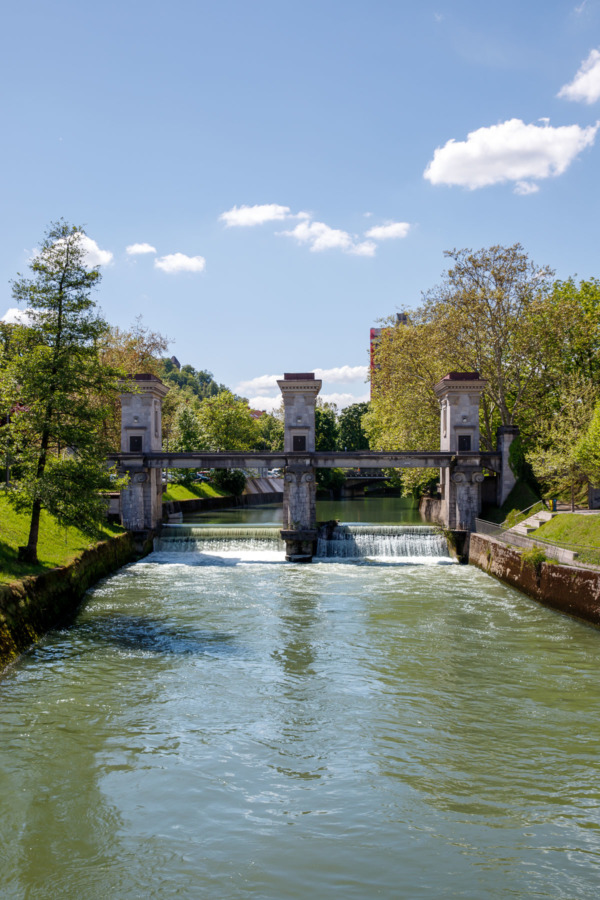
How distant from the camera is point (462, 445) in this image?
4294 centimetres

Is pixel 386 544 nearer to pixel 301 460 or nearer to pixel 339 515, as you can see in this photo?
pixel 301 460

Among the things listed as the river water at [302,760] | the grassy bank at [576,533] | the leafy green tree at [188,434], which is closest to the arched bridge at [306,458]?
the grassy bank at [576,533]

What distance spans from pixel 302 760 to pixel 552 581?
648 inches

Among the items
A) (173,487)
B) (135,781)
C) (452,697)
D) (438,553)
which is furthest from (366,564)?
(173,487)

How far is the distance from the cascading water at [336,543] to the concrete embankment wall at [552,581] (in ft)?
21.6

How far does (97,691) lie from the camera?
53.2ft

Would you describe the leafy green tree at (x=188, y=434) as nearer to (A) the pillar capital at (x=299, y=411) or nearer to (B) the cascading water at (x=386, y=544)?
(A) the pillar capital at (x=299, y=411)

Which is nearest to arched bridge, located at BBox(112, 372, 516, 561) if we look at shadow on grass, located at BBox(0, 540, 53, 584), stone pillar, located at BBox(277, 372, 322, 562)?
stone pillar, located at BBox(277, 372, 322, 562)

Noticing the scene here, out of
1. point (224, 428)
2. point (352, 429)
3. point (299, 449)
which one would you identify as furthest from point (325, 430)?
point (299, 449)

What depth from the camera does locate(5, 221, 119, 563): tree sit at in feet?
76.7

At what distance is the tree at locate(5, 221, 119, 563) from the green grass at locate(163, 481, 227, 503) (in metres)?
37.0

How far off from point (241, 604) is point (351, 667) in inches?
365

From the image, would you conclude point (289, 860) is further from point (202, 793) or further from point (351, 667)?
point (351, 667)

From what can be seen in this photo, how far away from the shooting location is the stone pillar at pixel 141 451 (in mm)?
41969
